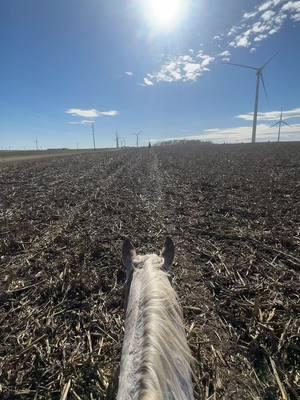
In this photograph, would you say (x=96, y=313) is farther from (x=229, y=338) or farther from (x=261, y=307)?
(x=261, y=307)

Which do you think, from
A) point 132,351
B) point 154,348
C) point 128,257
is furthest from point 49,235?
point 154,348

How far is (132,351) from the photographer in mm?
1449

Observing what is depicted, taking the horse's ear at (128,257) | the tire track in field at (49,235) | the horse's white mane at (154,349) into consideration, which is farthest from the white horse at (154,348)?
the tire track in field at (49,235)

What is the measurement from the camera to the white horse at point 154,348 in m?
1.24

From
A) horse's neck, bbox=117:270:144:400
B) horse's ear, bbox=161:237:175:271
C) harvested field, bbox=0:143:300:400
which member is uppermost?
horse's ear, bbox=161:237:175:271

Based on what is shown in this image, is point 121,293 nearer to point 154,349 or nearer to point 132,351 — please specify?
point 132,351

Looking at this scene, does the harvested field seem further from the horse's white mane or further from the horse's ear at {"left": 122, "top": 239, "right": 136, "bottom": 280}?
the horse's ear at {"left": 122, "top": 239, "right": 136, "bottom": 280}

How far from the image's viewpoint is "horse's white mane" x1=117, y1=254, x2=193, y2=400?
1240 millimetres

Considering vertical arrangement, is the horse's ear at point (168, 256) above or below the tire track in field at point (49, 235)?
above

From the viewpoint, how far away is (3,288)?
4.25 meters

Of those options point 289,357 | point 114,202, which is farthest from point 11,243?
point 289,357

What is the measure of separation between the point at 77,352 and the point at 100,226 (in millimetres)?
4511

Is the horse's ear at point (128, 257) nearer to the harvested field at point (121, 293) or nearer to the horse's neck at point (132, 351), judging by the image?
the horse's neck at point (132, 351)

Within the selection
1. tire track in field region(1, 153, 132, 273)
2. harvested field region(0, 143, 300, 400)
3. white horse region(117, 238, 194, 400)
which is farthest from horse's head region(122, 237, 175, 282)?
tire track in field region(1, 153, 132, 273)
